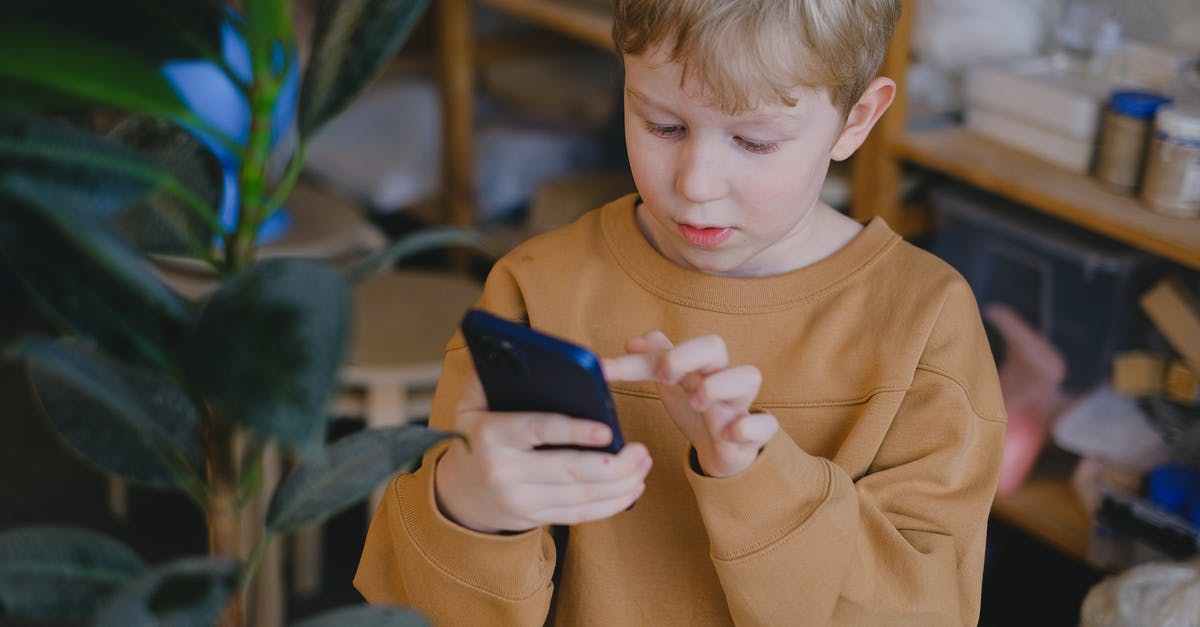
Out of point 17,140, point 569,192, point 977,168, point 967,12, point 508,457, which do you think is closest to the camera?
point 17,140

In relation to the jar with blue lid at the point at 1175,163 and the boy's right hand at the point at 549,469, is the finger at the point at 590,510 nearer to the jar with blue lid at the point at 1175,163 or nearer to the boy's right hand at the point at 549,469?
the boy's right hand at the point at 549,469

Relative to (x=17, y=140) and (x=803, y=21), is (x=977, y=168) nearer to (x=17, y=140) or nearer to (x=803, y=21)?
(x=803, y=21)

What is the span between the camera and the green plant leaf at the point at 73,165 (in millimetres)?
526

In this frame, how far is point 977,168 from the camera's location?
1646mm

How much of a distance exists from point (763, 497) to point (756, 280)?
23 centimetres

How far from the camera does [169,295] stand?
0.58 meters

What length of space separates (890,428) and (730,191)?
241 mm

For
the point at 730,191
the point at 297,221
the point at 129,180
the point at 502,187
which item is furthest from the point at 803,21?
the point at 502,187

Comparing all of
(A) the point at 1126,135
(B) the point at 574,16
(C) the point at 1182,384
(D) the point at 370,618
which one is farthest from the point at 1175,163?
(D) the point at 370,618

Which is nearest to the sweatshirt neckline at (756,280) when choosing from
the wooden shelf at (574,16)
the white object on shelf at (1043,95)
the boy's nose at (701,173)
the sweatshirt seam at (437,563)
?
the boy's nose at (701,173)

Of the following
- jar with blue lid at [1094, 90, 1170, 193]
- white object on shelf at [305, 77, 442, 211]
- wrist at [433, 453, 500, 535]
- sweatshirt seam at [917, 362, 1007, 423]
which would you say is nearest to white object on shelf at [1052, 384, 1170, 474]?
jar with blue lid at [1094, 90, 1170, 193]

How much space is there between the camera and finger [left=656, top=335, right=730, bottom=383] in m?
0.78

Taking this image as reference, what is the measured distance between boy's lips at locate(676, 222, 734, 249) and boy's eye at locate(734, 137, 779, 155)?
0.06 m

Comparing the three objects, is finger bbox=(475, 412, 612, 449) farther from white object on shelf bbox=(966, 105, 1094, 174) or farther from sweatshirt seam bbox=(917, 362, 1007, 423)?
white object on shelf bbox=(966, 105, 1094, 174)
